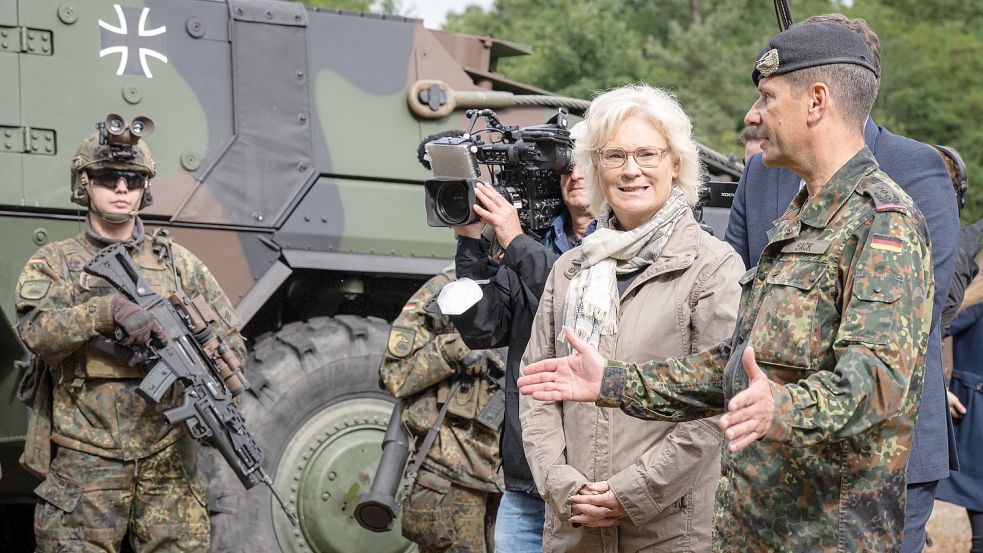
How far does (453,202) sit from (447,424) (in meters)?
1.42

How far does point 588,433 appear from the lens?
344 cm

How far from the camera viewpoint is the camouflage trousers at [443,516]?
5.10 metres

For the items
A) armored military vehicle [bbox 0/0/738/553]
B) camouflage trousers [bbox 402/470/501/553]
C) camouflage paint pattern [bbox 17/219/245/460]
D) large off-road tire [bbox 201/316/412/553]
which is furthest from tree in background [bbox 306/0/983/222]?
camouflage trousers [bbox 402/470/501/553]

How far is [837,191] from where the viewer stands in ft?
8.87

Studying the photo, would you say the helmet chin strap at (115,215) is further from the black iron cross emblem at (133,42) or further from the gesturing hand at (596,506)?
the gesturing hand at (596,506)

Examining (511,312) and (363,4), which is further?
(363,4)

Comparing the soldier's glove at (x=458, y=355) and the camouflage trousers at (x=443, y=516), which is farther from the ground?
the soldier's glove at (x=458, y=355)

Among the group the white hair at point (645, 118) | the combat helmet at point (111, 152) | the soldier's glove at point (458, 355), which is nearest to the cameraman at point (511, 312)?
the white hair at point (645, 118)

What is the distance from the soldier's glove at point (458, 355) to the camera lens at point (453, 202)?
111 cm

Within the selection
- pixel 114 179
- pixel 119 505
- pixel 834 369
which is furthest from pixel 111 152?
pixel 834 369

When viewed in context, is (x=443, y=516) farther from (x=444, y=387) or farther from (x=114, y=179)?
(x=114, y=179)

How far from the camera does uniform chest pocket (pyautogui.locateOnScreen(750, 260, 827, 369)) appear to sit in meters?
2.61

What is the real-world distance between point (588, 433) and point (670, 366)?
21.9 inches

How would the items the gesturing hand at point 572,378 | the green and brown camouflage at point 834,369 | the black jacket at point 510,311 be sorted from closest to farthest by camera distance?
the green and brown camouflage at point 834,369, the gesturing hand at point 572,378, the black jacket at point 510,311
